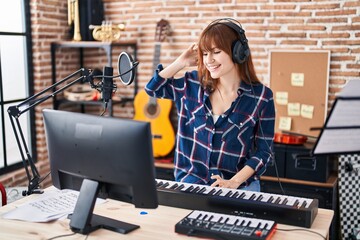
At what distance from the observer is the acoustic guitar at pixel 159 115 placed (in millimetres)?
4023

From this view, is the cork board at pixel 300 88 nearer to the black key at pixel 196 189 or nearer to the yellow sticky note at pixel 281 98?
the yellow sticky note at pixel 281 98

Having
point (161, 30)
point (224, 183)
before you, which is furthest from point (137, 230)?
point (161, 30)

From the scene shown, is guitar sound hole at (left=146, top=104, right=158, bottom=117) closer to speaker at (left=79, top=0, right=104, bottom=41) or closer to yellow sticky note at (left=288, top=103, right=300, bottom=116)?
speaker at (left=79, top=0, right=104, bottom=41)

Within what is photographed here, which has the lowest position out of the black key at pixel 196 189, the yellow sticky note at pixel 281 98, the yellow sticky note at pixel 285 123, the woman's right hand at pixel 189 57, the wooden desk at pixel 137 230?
the wooden desk at pixel 137 230

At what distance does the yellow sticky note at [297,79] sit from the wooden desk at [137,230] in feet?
6.45

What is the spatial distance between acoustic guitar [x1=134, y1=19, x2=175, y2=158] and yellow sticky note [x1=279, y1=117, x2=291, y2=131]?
A: 2.96 feet

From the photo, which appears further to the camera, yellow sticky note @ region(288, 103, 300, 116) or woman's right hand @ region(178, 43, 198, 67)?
yellow sticky note @ region(288, 103, 300, 116)

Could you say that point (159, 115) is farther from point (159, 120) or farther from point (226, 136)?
point (226, 136)

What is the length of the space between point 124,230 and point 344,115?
87cm

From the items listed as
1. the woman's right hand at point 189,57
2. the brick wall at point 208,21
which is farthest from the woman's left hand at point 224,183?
the brick wall at point 208,21

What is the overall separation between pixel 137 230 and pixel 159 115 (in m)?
2.37

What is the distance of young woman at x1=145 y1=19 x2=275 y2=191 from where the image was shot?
85.5 inches

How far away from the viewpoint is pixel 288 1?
3721 millimetres

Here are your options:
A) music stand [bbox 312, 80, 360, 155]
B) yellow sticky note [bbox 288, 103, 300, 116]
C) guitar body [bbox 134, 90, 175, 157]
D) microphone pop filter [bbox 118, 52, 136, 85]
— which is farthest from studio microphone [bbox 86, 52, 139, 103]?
yellow sticky note [bbox 288, 103, 300, 116]
